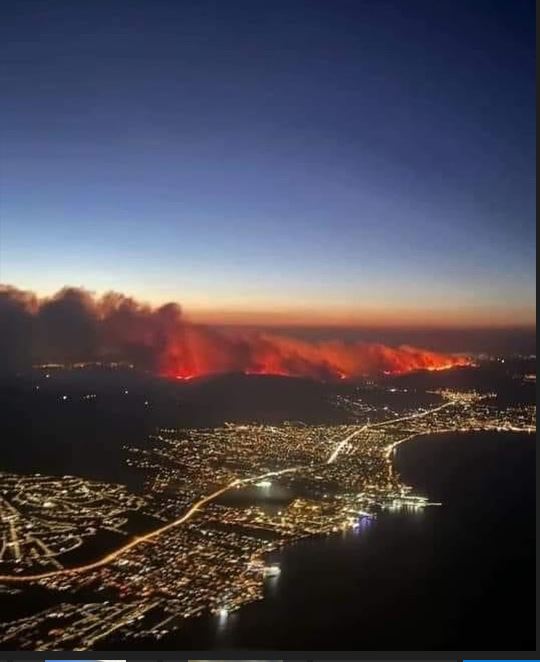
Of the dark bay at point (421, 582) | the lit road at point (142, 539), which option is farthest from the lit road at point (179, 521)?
the dark bay at point (421, 582)

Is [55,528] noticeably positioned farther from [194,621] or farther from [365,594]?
[365,594]

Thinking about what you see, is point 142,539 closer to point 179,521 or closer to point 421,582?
point 179,521

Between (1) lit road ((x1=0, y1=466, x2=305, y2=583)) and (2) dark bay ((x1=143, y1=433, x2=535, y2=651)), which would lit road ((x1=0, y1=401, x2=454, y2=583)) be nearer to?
(1) lit road ((x1=0, y1=466, x2=305, y2=583))

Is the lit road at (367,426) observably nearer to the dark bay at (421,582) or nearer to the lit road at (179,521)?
the lit road at (179,521)

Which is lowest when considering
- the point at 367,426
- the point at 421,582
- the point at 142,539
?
the point at 421,582

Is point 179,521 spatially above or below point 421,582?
above

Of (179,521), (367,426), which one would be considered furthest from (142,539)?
(367,426)

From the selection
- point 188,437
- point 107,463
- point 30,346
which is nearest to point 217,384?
point 188,437

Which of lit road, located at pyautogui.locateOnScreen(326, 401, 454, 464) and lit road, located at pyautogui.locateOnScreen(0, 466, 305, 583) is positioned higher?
lit road, located at pyautogui.locateOnScreen(326, 401, 454, 464)

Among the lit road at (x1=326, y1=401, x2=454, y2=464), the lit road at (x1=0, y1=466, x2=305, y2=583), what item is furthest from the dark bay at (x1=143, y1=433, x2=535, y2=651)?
the lit road at (x1=0, y1=466, x2=305, y2=583)

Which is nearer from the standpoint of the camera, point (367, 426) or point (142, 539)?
point (142, 539)
